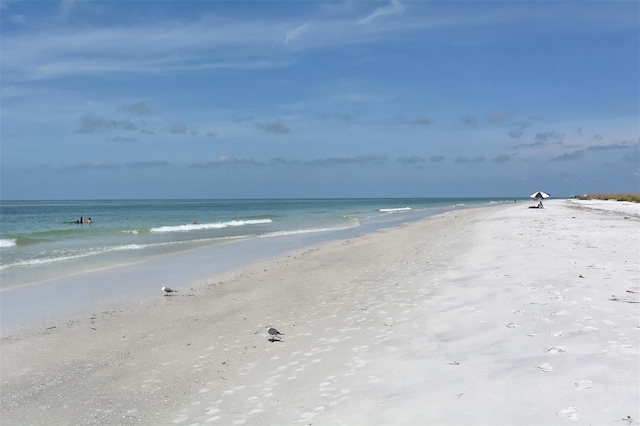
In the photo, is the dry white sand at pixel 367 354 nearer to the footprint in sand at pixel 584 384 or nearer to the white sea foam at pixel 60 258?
the footprint in sand at pixel 584 384

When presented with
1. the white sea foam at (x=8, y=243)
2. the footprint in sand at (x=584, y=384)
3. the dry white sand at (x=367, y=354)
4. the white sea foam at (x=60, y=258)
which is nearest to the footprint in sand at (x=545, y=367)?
the dry white sand at (x=367, y=354)

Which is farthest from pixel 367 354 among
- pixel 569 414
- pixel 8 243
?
pixel 8 243

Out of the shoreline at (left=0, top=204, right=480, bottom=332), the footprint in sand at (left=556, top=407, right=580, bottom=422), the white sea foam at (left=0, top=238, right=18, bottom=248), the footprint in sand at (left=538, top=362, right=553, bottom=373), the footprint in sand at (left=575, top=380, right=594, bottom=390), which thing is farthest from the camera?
the white sea foam at (left=0, top=238, right=18, bottom=248)

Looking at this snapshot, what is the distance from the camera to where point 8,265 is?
1773 centimetres

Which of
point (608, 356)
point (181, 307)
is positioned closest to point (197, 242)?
point (181, 307)

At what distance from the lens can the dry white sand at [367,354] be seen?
14.7 ft

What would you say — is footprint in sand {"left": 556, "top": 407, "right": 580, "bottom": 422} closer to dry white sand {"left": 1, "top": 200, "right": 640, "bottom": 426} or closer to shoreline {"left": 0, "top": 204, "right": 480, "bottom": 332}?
dry white sand {"left": 1, "top": 200, "right": 640, "bottom": 426}

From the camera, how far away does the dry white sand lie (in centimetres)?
447

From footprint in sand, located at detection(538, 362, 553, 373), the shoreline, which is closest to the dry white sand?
footprint in sand, located at detection(538, 362, 553, 373)

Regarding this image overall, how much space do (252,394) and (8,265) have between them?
1640 cm

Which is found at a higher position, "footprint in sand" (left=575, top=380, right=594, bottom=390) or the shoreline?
"footprint in sand" (left=575, top=380, right=594, bottom=390)

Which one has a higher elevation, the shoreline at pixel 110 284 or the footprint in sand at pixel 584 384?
Answer: the footprint in sand at pixel 584 384

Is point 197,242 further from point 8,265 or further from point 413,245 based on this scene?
point 413,245

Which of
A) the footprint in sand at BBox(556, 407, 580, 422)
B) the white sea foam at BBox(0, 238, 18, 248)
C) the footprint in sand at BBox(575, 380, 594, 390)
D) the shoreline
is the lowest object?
the shoreline
